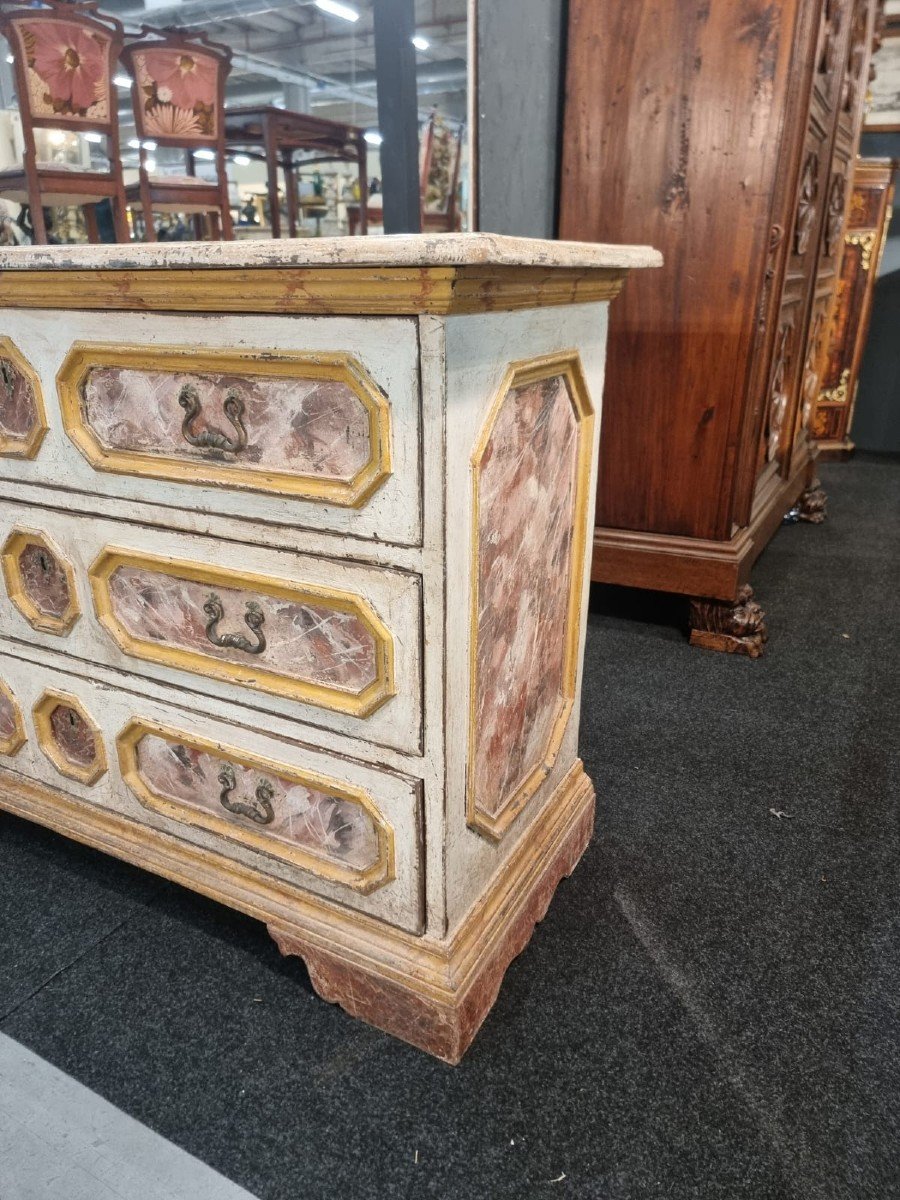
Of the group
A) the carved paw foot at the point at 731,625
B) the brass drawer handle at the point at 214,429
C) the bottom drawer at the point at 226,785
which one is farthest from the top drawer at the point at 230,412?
the carved paw foot at the point at 731,625

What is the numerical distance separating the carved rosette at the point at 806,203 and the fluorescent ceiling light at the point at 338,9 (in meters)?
6.63

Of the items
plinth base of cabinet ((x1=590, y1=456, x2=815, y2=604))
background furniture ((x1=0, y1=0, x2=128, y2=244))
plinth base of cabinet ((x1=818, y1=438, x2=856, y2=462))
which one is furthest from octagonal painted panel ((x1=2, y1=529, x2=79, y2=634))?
plinth base of cabinet ((x1=818, y1=438, x2=856, y2=462))

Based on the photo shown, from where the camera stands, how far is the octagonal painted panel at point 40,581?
116 cm

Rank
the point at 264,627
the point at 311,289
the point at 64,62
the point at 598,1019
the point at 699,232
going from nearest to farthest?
1. the point at 311,289
2. the point at 264,627
3. the point at 598,1019
4. the point at 699,232
5. the point at 64,62

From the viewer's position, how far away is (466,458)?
856mm

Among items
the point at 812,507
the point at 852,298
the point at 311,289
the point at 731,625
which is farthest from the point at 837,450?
the point at 311,289

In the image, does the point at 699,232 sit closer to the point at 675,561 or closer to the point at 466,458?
the point at 675,561

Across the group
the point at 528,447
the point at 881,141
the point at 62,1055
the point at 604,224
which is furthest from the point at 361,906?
the point at 881,141

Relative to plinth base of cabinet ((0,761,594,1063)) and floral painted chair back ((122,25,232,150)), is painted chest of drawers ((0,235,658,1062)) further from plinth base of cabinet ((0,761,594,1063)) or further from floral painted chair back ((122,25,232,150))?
floral painted chair back ((122,25,232,150))

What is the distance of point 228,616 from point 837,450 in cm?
416

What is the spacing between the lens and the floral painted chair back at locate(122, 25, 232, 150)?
3545 mm

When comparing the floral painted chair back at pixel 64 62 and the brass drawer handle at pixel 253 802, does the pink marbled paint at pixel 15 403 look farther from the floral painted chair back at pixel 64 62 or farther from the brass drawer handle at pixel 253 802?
the floral painted chair back at pixel 64 62

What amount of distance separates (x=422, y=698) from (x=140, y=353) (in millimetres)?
505

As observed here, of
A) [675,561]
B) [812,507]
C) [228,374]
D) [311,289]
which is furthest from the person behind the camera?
[812,507]
